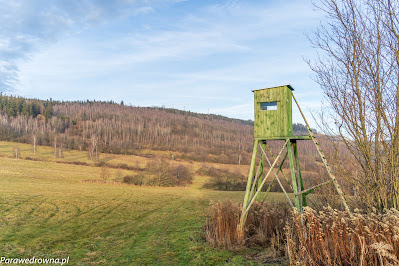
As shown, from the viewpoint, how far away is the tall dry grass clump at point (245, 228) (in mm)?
9102

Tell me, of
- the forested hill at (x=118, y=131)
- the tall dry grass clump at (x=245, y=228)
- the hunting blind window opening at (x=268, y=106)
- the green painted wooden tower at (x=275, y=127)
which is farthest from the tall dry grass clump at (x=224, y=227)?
the forested hill at (x=118, y=131)

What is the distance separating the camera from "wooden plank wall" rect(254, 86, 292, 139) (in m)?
9.73

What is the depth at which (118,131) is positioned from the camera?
135m

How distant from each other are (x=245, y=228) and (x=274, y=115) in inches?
185

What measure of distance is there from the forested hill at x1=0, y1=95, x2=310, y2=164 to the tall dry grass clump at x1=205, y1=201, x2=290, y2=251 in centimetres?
7484

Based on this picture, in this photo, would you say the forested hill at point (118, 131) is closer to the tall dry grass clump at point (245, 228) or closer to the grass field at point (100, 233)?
the grass field at point (100, 233)

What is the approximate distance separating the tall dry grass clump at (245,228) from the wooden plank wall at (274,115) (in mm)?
3039

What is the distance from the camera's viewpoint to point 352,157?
7.26m

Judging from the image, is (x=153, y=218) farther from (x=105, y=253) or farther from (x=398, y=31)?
(x=398, y=31)

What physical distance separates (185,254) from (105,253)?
10.2ft

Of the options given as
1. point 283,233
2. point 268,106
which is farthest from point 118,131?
point 283,233

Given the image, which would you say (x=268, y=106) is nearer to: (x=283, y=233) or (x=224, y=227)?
Answer: (x=283, y=233)

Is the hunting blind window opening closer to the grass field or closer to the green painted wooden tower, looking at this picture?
the green painted wooden tower

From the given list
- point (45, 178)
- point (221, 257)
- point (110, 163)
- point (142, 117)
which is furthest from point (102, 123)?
point (221, 257)
